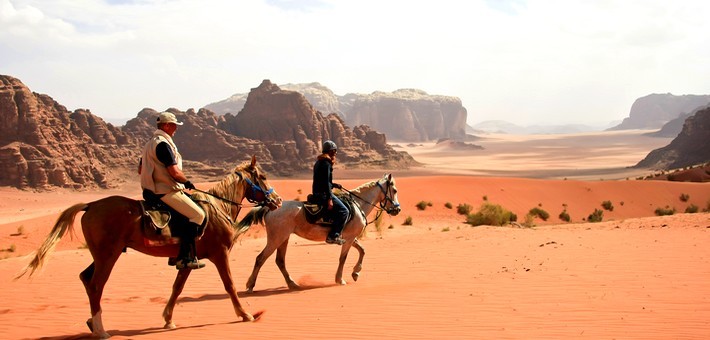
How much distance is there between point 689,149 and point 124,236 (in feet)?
329

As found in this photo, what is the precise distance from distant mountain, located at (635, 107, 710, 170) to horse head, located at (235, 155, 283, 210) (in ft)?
290

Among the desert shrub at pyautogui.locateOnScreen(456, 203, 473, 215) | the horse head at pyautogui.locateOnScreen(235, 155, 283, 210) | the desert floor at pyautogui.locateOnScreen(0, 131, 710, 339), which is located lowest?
the desert shrub at pyautogui.locateOnScreen(456, 203, 473, 215)

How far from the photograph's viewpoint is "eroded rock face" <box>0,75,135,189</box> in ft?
198

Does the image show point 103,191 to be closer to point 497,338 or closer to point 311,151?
point 311,151

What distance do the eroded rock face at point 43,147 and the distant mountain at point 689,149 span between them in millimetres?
74706

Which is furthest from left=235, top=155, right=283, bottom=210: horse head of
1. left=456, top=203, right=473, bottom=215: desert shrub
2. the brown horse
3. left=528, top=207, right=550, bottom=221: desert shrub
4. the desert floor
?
left=528, top=207, right=550, bottom=221: desert shrub

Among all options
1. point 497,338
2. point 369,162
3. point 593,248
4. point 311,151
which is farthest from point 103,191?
point 497,338

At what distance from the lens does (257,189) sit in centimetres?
976

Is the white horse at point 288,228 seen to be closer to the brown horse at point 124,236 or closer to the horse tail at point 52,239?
the brown horse at point 124,236

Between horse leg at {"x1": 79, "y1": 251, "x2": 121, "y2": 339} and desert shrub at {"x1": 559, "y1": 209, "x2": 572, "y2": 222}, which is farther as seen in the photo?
desert shrub at {"x1": 559, "y1": 209, "x2": 572, "y2": 222}

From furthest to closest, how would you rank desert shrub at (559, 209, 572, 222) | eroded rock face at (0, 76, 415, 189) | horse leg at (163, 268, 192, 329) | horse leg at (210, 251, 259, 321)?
eroded rock face at (0, 76, 415, 189), desert shrub at (559, 209, 572, 222), horse leg at (210, 251, 259, 321), horse leg at (163, 268, 192, 329)

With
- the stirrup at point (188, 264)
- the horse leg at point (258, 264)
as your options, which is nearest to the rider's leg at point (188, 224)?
the stirrup at point (188, 264)

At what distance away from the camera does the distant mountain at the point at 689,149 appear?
90625 mm

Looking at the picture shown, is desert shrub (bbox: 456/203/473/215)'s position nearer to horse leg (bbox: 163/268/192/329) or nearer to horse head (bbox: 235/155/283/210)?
horse head (bbox: 235/155/283/210)
